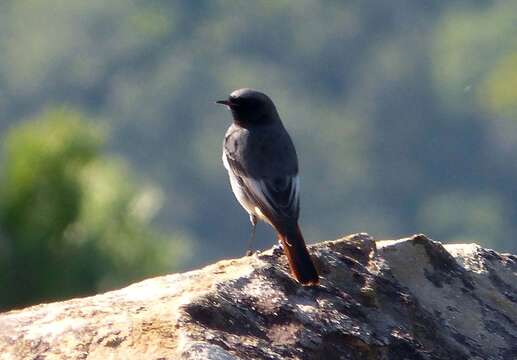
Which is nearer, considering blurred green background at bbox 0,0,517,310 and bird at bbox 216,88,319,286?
bird at bbox 216,88,319,286

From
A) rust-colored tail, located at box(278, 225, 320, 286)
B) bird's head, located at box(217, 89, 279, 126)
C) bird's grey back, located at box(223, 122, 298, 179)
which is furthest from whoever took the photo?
bird's head, located at box(217, 89, 279, 126)

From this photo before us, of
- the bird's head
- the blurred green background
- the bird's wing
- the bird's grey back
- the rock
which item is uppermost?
the blurred green background

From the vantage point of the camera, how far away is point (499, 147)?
257 feet

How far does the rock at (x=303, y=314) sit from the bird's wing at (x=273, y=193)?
0.86 m

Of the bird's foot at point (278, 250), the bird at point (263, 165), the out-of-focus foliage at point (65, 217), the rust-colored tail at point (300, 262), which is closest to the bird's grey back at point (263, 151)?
the bird at point (263, 165)

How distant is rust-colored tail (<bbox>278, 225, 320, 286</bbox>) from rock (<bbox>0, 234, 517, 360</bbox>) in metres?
0.04

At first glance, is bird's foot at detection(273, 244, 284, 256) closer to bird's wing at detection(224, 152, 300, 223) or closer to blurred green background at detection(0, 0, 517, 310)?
bird's wing at detection(224, 152, 300, 223)

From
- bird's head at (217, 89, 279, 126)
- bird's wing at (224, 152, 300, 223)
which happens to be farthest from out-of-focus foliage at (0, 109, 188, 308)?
bird's wing at (224, 152, 300, 223)

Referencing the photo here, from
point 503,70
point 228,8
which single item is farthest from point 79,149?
point 228,8

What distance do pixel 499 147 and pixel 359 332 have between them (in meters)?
73.4

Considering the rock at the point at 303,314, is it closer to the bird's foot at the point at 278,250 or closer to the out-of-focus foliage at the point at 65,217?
the bird's foot at the point at 278,250

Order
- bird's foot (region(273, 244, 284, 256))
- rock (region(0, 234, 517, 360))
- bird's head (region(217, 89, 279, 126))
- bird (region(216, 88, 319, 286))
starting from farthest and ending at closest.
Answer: bird's head (region(217, 89, 279, 126)), bird (region(216, 88, 319, 286)), bird's foot (region(273, 244, 284, 256)), rock (region(0, 234, 517, 360))

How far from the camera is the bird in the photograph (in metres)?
7.57

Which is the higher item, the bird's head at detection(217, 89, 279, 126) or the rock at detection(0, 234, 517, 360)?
the bird's head at detection(217, 89, 279, 126)
